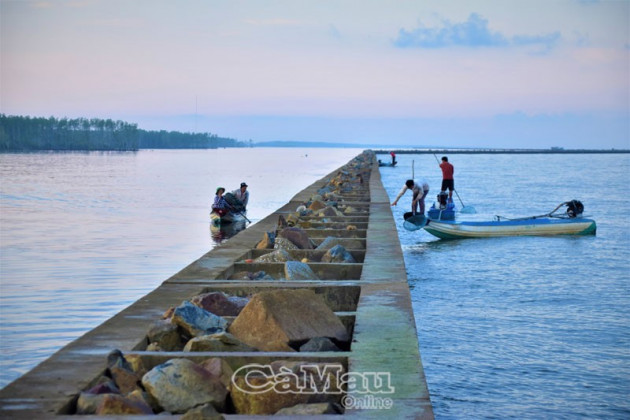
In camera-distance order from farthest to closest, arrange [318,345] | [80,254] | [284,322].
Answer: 1. [80,254]
2. [284,322]
3. [318,345]

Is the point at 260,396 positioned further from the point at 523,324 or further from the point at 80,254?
the point at 80,254

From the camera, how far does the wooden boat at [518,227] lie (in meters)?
21.8

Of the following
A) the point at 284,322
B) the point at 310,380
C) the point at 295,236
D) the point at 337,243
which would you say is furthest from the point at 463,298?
the point at 310,380

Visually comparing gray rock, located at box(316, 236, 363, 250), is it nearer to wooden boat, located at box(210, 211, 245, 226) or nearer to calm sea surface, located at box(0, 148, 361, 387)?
calm sea surface, located at box(0, 148, 361, 387)

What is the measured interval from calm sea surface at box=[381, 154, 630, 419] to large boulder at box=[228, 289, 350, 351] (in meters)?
1.89

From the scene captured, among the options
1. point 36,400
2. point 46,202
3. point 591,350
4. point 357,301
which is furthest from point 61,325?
point 46,202

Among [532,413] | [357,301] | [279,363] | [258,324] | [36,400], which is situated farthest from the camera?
[357,301]

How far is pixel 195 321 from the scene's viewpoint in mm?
6914

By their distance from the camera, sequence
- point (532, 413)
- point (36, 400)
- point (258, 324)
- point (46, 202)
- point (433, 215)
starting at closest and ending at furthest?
point (36, 400), point (258, 324), point (532, 413), point (433, 215), point (46, 202)

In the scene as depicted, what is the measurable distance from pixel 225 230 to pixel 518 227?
9025mm

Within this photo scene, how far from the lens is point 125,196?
40.4 metres

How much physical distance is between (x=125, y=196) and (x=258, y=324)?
115ft

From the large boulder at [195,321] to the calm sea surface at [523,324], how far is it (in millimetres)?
2595

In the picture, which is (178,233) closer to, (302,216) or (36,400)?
(302,216)
